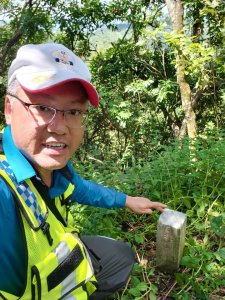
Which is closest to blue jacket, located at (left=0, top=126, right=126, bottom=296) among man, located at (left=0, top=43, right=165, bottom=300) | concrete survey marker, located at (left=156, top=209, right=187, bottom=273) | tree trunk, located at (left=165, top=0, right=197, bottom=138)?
man, located at (left=0, top=43, right=165, bottom=300)

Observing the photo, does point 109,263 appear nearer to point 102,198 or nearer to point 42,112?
point 102,198

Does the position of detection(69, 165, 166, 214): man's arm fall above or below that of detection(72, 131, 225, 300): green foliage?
above

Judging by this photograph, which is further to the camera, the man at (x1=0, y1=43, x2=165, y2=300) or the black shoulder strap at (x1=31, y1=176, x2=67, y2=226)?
the black shoulder strap at (x1=31, y1=176, x2=67, y2=226)

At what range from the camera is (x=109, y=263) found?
2.07 m

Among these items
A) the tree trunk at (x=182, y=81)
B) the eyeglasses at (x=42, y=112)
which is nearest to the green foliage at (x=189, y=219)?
the eyeglasses at (x=42, y=112)

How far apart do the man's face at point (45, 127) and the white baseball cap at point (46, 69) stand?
4 centimetres

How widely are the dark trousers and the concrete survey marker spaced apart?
20cm

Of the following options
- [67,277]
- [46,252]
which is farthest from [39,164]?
[67,277]

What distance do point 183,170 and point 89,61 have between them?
19.3ft

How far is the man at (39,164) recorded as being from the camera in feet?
3.89

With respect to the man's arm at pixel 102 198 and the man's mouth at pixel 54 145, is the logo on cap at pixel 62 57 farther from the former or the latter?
the man's arm at pixel 102 198

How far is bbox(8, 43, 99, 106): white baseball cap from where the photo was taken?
3.97 ft

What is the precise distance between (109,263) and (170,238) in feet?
1.33

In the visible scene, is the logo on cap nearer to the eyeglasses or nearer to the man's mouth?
the eyeglasses
